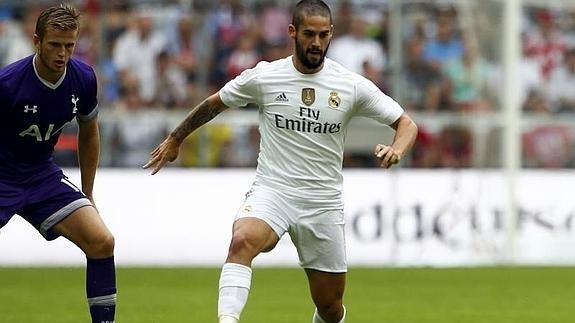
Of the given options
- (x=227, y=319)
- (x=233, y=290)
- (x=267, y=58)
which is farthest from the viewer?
(x=267, y=58)

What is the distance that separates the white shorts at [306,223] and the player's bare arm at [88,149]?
1.20m

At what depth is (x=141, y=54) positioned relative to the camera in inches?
813

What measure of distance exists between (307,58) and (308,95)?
0.88 ft

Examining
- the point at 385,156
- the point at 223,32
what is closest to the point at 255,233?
the point at 385,156

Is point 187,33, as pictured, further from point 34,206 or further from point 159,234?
point 34,206

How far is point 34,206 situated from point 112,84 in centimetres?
1150

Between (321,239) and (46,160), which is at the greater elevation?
(46,160)

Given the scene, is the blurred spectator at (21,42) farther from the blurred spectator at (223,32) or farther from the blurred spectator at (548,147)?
the blurred spectator at (548,147)

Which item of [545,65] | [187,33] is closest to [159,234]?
[187,33]

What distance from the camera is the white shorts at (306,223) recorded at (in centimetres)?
888

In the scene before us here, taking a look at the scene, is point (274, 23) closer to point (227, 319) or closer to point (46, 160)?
point (46, 160)

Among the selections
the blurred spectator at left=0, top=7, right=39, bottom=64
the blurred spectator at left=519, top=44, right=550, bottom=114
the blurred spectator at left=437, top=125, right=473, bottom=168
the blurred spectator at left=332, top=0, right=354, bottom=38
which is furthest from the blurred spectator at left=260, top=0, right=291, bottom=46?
the blurred spectator at left=519, top=44, right=550, bottom=114

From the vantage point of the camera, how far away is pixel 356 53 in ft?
68.7

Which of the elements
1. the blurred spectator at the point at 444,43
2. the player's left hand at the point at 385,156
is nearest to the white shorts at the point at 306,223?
the player's left hand at the point at 385,156
